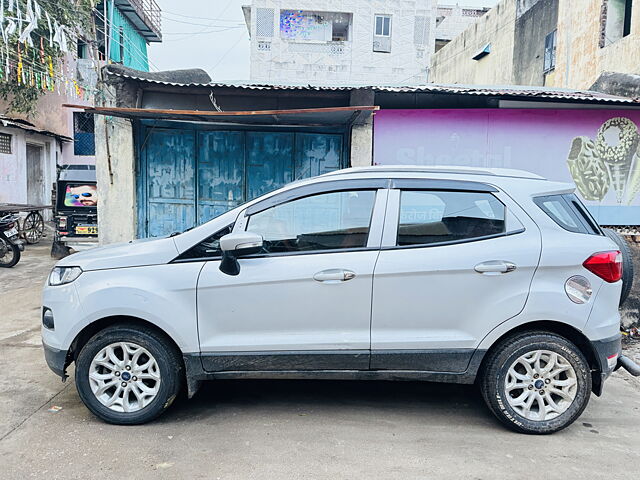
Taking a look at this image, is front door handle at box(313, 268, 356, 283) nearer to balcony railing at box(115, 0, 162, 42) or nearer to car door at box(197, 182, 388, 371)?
car door at box(197, 182, 388, 371)

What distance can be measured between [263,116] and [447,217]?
4.68 metres

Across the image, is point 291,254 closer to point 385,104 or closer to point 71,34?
point 385,104

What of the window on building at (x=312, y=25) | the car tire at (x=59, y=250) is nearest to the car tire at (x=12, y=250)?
the car tire at (x=59, y=250)

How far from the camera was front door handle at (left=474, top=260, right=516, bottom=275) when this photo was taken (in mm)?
3482

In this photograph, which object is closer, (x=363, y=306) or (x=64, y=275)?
(x=363, y=306)

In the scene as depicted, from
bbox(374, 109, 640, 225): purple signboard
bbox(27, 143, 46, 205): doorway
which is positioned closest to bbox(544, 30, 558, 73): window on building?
bbox(374, 109, 640, 225): purple signboard

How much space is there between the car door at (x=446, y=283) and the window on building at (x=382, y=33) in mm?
24968

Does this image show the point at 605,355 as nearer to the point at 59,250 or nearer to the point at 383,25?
the point at 59,250

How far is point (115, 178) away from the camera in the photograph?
8.06 metres

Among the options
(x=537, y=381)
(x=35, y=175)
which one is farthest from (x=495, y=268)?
(x=35, y=175)

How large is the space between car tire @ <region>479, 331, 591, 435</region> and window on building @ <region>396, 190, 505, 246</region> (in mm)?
776

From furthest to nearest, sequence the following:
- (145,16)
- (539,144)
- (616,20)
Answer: (145,16)
(616,20)
(539,144)

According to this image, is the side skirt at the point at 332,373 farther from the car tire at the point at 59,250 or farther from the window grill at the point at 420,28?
the window grill at the point at 420,28

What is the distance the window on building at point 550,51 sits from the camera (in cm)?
1672
